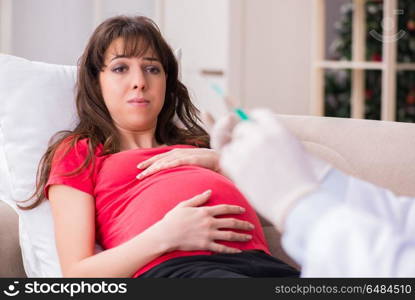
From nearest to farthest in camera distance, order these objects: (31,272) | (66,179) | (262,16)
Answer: (66,179) < (31,272) < (262,16)

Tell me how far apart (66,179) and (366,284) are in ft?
2.48

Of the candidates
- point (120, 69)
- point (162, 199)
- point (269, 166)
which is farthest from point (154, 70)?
point (269, 166)

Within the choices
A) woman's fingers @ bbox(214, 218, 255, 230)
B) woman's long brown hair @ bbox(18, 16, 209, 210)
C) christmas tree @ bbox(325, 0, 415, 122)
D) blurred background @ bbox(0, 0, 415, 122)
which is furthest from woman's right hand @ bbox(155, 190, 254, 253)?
christmas tree @ bbox(325, 0, 415, 122)

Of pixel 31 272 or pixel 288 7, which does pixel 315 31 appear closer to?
pixel 288 7

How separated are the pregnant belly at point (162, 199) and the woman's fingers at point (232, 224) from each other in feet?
0.10

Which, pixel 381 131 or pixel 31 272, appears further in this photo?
pixel 381 131

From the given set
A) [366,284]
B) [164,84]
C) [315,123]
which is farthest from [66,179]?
[366,284]

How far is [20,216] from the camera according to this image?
1.52 m

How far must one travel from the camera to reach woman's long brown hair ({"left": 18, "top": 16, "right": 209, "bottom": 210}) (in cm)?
150

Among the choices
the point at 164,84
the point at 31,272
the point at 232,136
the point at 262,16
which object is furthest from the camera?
the point at 262,16

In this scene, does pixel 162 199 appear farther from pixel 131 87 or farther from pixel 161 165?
pixel 131 87

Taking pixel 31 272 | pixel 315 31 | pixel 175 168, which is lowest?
pixel 31 272

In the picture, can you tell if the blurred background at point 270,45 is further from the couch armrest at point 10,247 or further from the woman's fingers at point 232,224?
the woman's fingers at point 232,224

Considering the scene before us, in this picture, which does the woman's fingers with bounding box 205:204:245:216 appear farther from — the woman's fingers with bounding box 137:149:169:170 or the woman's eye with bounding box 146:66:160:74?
the woman's eye with bounding box 146:66:160:74
